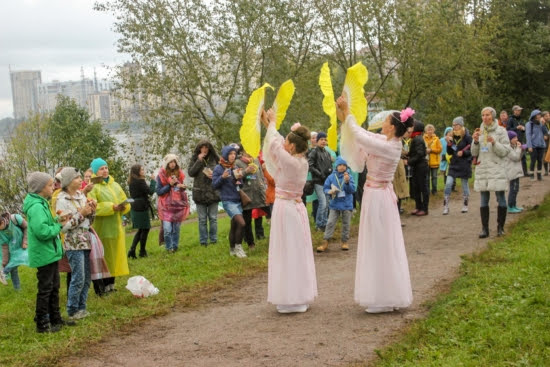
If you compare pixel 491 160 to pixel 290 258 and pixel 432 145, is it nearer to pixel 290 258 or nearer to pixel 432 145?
pixel 290 258

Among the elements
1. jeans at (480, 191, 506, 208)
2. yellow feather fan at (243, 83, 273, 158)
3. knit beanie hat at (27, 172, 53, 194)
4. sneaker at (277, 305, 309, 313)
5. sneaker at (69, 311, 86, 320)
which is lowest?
sneaker at (69, 311, 86, 320)

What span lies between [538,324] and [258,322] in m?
3.00

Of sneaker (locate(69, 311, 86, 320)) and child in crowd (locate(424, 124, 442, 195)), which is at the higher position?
child in crowd (locate(424, 124, 442, 195))

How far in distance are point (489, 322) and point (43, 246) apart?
4.81 meters

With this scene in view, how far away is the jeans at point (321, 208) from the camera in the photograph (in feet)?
45.0

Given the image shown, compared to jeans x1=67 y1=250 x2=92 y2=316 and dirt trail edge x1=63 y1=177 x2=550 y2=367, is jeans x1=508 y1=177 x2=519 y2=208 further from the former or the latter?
jeans x1=67 y1=250 x2=92 y2=316

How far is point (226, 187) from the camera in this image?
1216 centimetres


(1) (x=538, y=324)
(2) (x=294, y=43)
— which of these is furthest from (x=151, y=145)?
(1) (x=538, y=324)

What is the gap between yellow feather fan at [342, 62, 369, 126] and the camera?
790 centimetres

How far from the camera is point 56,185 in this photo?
10.8 metres

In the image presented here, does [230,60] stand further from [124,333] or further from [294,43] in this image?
[124,333]

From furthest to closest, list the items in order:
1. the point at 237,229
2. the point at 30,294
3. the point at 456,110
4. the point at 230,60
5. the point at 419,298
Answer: the point at 456,110
the point at 230,60
the point at 237,229
the point at 30,294
the point at 419,298

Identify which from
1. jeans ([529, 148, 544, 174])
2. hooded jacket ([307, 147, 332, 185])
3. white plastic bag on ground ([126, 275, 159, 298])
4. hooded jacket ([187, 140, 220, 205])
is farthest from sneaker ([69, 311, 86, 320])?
jeans ([529, 148, 544, 174])

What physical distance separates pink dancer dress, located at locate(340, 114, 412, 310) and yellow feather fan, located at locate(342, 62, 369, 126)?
0.18 m
